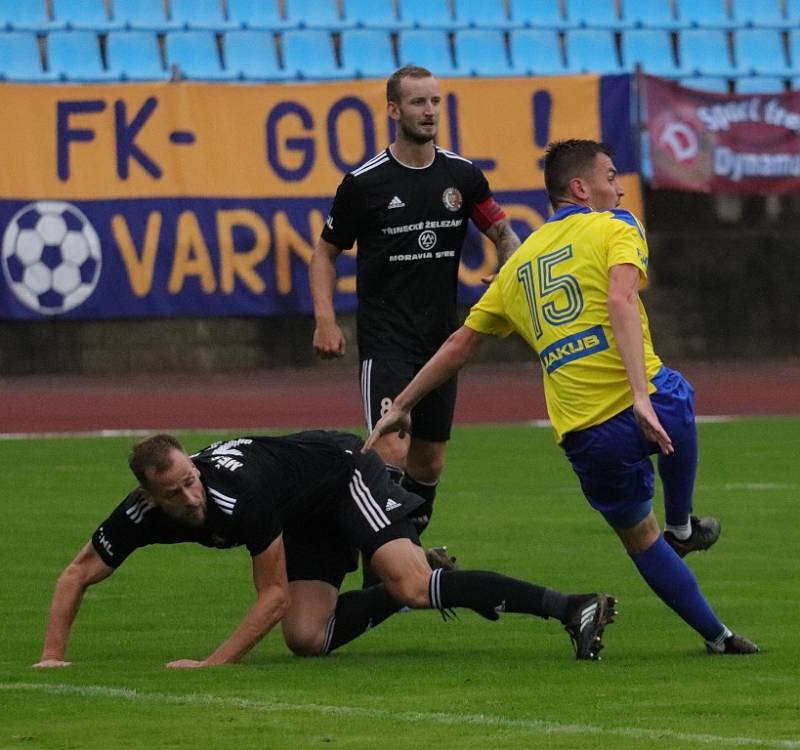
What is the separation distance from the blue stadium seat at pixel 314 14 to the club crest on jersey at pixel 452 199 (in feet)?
45.0

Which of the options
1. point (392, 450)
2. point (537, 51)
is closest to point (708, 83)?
point (537, 51)

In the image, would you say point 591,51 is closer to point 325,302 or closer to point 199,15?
point 199,15

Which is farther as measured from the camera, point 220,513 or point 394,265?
point 394,265

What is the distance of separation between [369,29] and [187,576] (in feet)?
45.3

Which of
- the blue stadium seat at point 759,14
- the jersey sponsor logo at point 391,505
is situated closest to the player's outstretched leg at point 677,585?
the jersey sponsor logo at point 391,505

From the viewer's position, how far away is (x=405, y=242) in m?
9.13

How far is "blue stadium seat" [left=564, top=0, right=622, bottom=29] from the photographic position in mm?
23950

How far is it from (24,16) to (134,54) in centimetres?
116

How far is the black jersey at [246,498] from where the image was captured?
7.14 metres

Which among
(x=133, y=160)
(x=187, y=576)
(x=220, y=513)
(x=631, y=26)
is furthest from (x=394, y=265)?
(x=631, y=26)

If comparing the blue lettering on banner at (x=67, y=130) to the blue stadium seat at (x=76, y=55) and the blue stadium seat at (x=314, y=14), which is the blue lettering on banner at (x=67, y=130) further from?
the blue stadium seat at (x=314, y=14)

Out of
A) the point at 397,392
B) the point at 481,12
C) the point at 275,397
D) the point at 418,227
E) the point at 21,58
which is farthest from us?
the point at 481,12

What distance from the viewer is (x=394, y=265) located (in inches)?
361

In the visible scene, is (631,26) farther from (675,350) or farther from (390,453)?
(390,453)
